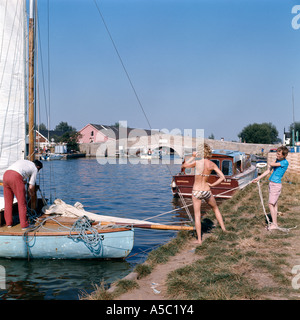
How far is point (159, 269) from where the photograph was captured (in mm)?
7461

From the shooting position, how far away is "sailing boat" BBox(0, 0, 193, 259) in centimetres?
909

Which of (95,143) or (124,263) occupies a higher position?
(95,143)

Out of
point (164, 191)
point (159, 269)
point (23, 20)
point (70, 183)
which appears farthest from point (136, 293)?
point (70, 183)

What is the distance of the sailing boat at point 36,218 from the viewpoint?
909cm

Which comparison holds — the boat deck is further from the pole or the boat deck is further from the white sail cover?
the pole

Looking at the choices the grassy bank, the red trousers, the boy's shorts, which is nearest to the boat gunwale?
the red trousers

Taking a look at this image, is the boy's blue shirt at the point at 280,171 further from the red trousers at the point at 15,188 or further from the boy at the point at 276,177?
the red trousers at the point at 15,188

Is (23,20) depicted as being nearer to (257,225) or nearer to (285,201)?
(257,225)

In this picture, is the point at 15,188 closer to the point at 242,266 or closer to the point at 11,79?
the point at 11,79

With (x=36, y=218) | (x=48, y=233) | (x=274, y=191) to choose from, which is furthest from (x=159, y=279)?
(x=36, y=218)

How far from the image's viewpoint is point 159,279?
22.2 feet
